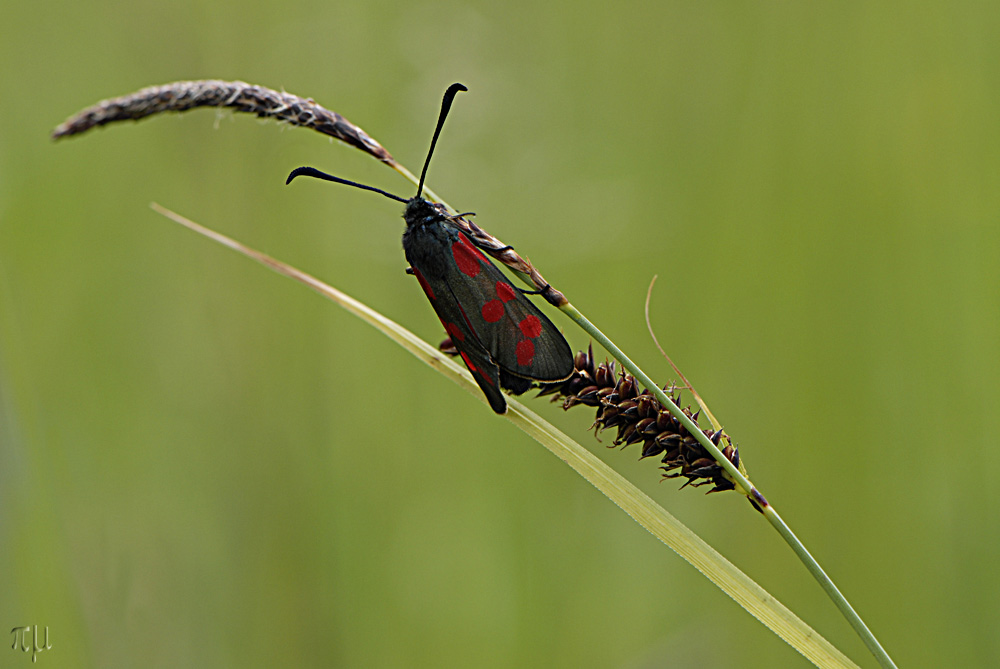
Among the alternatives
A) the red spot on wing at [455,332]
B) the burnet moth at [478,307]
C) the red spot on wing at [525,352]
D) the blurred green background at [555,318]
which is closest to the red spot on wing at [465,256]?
the burnet moth at [478,307]

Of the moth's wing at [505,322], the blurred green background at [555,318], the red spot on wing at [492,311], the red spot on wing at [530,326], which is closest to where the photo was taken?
the moth's wing at [505,322]

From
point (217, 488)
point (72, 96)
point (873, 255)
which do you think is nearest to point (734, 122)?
point (873, 255)

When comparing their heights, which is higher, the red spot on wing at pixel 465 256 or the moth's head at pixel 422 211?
the moth's head at pixel 422 211

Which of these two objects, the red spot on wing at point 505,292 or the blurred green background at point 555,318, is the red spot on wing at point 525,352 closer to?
the red spot on wing at point 505,292

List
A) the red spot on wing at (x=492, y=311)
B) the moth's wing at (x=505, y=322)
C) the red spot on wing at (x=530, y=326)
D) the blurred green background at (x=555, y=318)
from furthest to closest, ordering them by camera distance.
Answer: the blurred green background at (x=555, y=318) → the red spot on wing at (x=492, y=311) → the red spot on wing at (x=530, y=326) → the moth's wing at (x=505, y=322)

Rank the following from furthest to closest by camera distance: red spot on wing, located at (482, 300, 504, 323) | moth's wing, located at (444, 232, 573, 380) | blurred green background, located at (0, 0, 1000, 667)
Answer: blurred green background, located at (0, 0, 1000, 667), red spot on wing, located at (482, 300, 504, 323), moth's wing, located at (444, 232, 573, 380)

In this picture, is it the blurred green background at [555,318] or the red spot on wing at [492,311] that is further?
the blurred green background at [555,318]

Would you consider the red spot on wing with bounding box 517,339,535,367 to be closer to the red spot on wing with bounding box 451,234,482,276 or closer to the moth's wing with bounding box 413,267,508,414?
the moth's wing with bounding box 413,267,508,414

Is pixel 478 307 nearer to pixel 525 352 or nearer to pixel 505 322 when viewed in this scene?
pixel 505 322

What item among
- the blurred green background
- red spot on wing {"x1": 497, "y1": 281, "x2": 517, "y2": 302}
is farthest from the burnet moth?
the blurred green background
